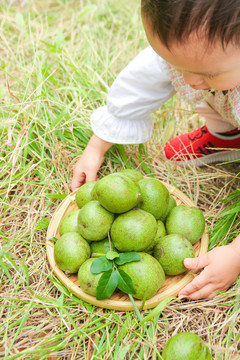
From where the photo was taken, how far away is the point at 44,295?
1.64 metres

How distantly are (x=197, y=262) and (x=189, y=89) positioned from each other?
85cm

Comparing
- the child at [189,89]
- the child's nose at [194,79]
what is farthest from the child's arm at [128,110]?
the child's nose at [194,79]

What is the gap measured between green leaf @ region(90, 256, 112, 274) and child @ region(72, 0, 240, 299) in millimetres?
330

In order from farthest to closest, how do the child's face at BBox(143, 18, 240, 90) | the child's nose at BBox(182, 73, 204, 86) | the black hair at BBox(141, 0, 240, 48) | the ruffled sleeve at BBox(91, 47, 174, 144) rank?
the ruffled sleeve at BBox(91, 47, 174, 144), the child's nose at BBox(182, 73, 204, 86), the child's face at BBox(143, 18, 240, 90), the black hair at BBox(141, 0, 240, 48)

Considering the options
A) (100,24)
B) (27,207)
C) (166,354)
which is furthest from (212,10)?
(100,24)

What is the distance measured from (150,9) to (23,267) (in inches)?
45.3

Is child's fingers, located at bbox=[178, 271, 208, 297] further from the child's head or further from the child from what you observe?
the child's head

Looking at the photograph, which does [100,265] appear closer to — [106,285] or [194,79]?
[106,285]

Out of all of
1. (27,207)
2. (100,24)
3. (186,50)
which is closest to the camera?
(186,50)

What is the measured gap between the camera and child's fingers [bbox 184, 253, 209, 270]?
5.18 feet

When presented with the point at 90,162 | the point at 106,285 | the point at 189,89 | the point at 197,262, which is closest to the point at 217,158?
the point at 189,89

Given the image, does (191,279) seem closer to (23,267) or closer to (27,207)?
(23,267)

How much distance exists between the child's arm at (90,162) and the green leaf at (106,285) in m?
0.69

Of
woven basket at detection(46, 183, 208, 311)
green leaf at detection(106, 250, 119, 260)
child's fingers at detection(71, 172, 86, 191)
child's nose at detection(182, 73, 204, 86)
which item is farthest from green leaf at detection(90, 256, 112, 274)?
child's nose at detection(182, 73, 204, 86)
